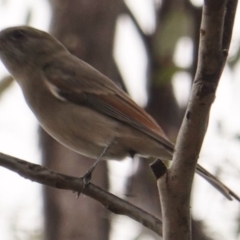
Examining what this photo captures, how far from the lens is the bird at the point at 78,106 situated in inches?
135

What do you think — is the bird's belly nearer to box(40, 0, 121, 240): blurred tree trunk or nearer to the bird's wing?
the bird's wing

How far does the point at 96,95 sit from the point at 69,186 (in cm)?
126

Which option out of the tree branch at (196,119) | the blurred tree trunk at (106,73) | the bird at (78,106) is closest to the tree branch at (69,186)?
the tree branch at (196,119)

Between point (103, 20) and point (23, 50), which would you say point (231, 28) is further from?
point (103, 20)

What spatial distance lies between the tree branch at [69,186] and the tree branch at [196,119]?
39cm

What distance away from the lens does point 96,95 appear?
3.77 meters

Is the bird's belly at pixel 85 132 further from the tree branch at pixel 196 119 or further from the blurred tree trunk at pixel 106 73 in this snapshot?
the tree branch at pixel 196 119

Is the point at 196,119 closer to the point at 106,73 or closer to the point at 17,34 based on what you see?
the point at 17,34

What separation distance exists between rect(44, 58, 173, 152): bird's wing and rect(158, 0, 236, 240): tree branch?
1310mm

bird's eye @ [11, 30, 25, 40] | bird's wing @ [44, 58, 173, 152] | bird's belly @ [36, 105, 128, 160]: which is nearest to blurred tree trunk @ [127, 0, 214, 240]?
bird's wing @ [44, 58, 173, 152]

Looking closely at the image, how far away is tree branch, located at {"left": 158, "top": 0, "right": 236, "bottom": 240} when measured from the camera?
1819mm

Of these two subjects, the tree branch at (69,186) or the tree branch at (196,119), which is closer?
the tree branch at (196,119)

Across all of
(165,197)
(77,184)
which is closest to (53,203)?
(77,184)

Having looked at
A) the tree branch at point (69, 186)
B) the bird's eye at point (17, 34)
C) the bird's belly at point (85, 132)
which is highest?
the bird's eye at point (17, 34)
